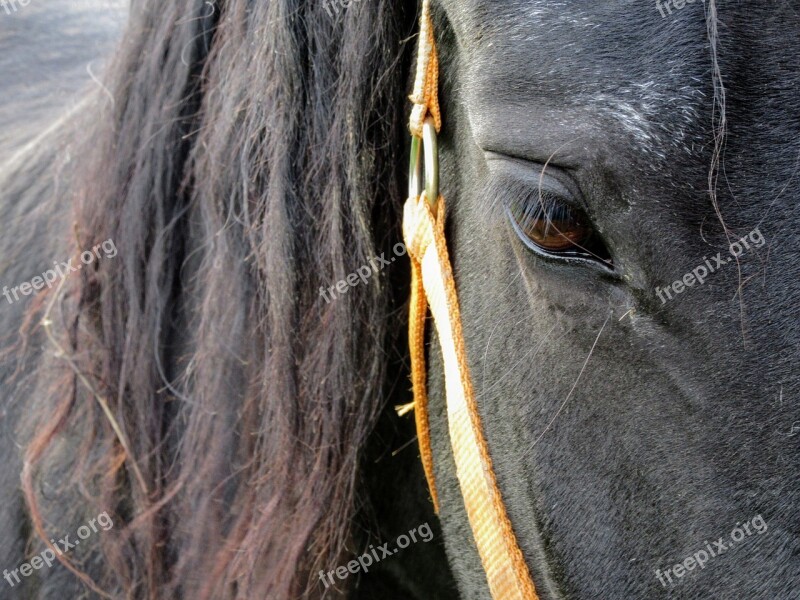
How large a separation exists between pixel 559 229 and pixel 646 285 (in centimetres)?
11

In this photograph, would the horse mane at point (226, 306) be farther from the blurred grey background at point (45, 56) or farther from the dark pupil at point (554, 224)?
the blurred grey background at point (45, 56)

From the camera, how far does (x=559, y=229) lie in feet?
2.78

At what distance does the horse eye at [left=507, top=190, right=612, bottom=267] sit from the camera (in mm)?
841

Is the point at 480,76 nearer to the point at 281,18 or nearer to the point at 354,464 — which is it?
the point at 281,18

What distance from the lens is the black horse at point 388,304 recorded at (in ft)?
2.51

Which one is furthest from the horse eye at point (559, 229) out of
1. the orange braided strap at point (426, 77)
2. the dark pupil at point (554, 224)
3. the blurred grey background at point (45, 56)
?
the blurred grey background at point (45, 56)

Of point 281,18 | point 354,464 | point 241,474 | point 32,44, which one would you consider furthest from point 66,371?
point 32,44

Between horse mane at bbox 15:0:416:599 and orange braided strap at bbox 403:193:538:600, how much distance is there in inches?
4.0

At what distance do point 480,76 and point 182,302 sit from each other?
2.00 ft

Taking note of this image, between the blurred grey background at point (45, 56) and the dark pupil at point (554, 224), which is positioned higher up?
the blurred grey background at point (45, 56)

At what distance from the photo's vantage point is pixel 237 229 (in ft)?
3.88

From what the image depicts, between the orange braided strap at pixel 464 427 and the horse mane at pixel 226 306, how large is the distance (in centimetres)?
10

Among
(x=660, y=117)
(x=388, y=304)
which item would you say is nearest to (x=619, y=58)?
(x=660, y=117)

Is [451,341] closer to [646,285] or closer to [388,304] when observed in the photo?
[388,304]
